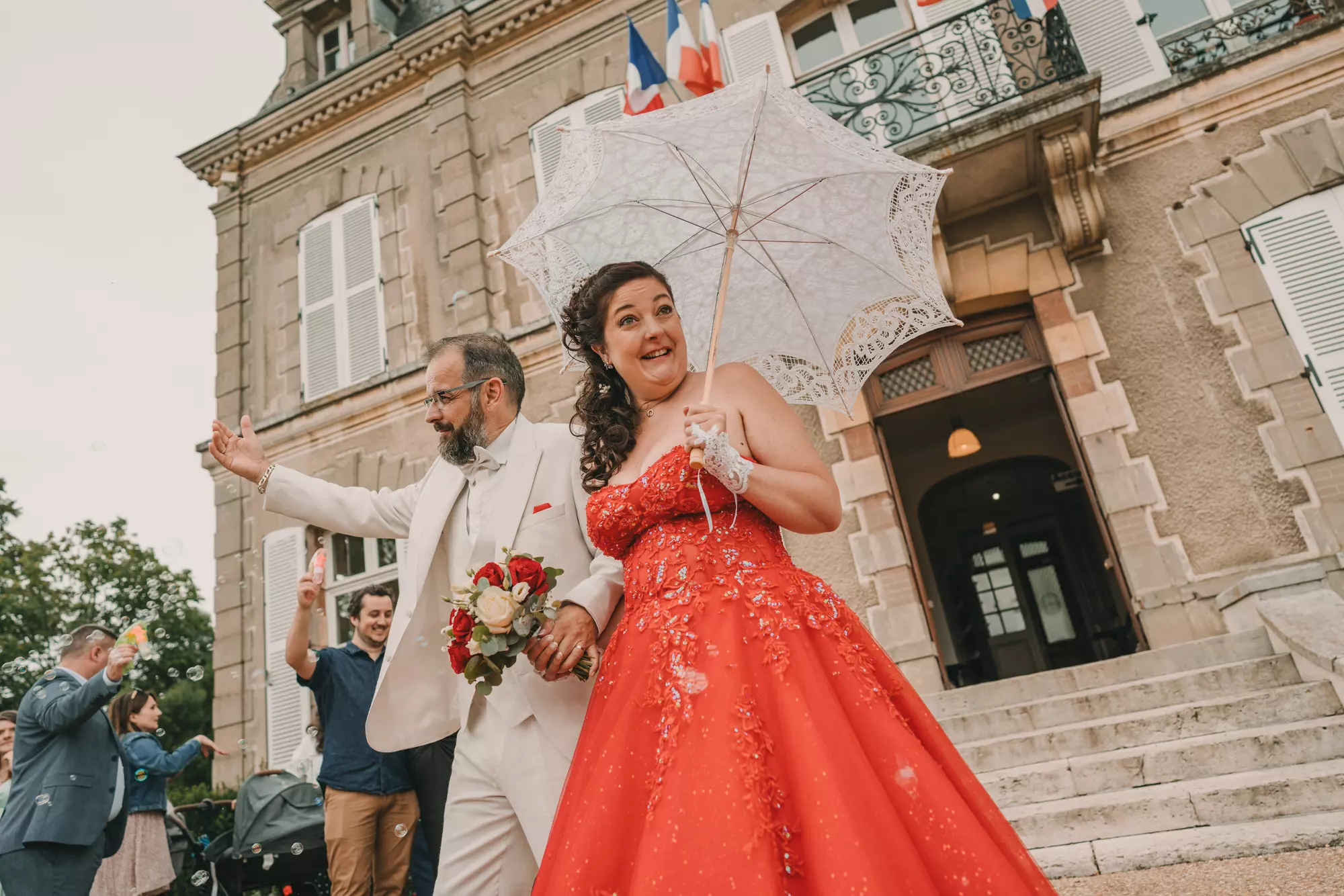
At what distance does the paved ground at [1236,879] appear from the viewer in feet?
8.61

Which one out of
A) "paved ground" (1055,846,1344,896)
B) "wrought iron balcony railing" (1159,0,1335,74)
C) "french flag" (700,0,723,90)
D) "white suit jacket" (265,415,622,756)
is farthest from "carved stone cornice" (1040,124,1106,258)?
"white suit jacket" (265,415,622,756)

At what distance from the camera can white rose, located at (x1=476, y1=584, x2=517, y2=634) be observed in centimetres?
184

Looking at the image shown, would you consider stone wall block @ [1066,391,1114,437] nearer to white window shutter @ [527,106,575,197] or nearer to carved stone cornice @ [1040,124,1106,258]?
carved stone cornice @ [1040,124,1106,258]

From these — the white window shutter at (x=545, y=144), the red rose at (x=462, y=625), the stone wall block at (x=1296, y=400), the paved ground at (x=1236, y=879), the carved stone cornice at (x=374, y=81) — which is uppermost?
the carved stone cornice at (x=374, y=81)

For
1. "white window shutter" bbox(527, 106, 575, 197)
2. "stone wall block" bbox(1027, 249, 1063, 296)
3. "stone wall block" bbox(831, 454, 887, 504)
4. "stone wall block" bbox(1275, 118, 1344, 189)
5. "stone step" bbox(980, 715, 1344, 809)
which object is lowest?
"stone step" bbox(980, 715, 1344, 809)

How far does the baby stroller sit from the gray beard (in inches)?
124

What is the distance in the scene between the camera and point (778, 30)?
8320 millimetres

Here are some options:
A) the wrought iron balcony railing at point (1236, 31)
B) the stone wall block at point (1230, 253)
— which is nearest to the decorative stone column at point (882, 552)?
the stone wall block at point (1230, 253)

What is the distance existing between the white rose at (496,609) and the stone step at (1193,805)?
3.00 m

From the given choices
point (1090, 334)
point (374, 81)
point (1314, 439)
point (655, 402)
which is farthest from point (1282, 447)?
point (374, 81)

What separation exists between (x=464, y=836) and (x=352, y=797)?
216 centimetres

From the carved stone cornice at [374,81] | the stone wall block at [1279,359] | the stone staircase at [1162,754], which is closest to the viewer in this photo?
the stone staircase at [1162,754]

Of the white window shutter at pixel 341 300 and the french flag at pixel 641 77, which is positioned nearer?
the french flag at pixel 641 77

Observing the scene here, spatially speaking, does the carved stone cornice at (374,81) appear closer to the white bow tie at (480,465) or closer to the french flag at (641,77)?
the french flag at (641,77)
